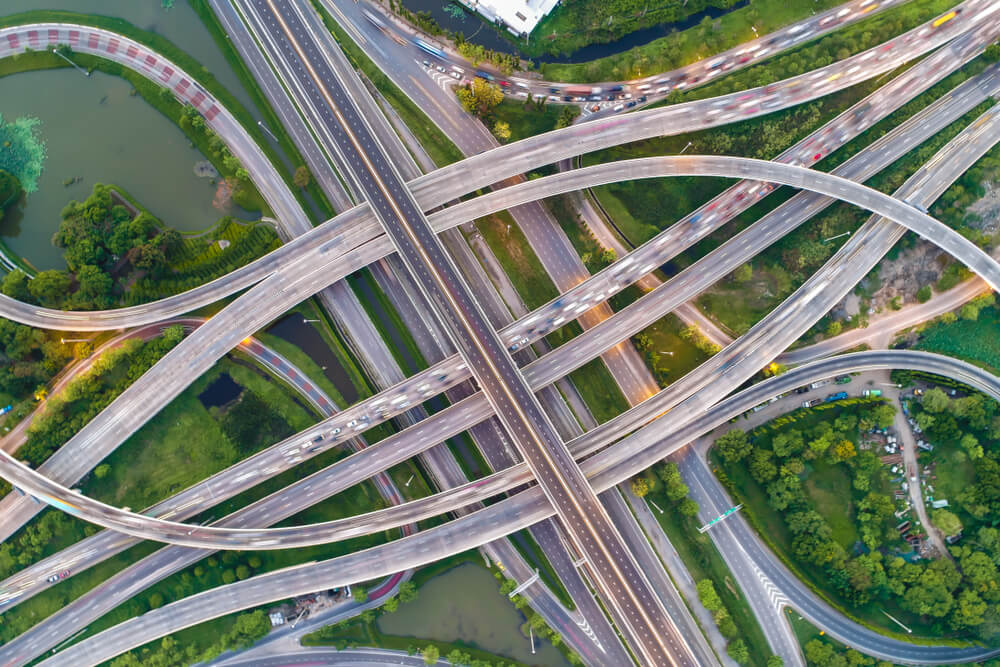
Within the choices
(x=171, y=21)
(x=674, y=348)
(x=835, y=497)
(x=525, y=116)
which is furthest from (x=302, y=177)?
(x=835, y=497)

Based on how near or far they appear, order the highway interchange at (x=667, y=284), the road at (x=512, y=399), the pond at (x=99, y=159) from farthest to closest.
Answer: the pond at (x=99, y=159)
the highway interchange at (x=667, y=284)
the road at (x=512, y=399)

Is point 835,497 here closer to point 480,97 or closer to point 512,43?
point 480,97

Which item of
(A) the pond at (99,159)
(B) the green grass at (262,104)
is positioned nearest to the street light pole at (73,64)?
(A) the pond at (99,159)

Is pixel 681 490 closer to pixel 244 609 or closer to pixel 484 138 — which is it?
pixel 484 138

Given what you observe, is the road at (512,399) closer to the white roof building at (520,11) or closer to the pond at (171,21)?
the pond at (171,21)

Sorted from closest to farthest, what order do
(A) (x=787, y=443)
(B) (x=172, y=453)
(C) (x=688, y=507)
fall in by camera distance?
(C) (x=688, y=507) < (B) (x=172, y=453) < (A) (x=787, y=443)

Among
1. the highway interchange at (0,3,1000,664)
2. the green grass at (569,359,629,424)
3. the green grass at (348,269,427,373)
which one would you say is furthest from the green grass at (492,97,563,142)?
the green grass at (569,359,629,424)

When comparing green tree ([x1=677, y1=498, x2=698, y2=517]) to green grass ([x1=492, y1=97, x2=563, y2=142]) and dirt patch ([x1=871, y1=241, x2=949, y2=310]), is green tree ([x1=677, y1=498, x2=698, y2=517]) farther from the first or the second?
green grass ([x1=492, y1=97, x2=563, y2=142])
